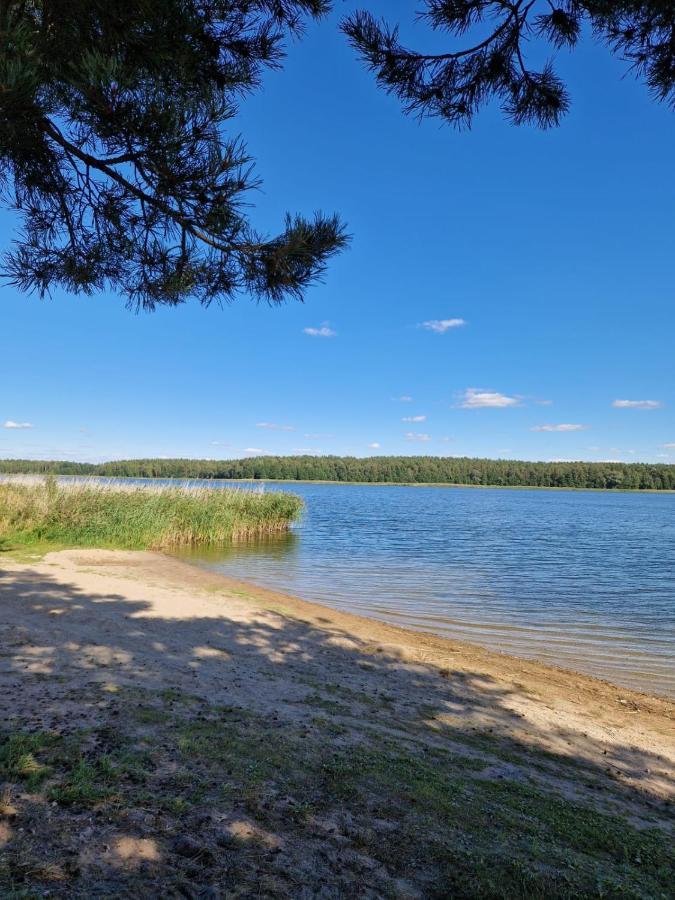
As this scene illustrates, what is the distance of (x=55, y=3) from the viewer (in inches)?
143

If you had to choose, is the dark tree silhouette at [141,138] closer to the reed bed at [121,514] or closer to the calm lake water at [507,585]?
the calm lake water at [507,585]

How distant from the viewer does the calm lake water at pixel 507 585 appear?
9547 mm

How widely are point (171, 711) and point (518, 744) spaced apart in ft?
9.71

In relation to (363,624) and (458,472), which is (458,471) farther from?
(363,624)

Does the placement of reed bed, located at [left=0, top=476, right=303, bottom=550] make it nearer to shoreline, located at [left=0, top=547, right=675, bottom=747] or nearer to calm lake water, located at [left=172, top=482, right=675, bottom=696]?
calm lake water, located at [left=172, top=482, right=675, bottom=696]

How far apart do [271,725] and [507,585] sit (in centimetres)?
1217

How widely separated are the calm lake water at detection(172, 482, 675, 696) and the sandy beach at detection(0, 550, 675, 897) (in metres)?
1.61

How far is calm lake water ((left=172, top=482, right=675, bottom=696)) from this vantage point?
9547 mm

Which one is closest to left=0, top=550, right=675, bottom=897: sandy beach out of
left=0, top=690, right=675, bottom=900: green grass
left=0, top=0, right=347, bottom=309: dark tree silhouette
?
left=0, top=690, right=675, bottom=900: green grass

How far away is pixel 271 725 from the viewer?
170 inches

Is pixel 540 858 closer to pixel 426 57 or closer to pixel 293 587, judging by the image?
pixel 426 57

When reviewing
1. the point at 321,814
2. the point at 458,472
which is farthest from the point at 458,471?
the point at 321,814

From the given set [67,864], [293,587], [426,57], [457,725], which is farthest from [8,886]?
[293,587]

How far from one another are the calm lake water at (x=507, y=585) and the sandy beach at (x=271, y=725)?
1.61 m
